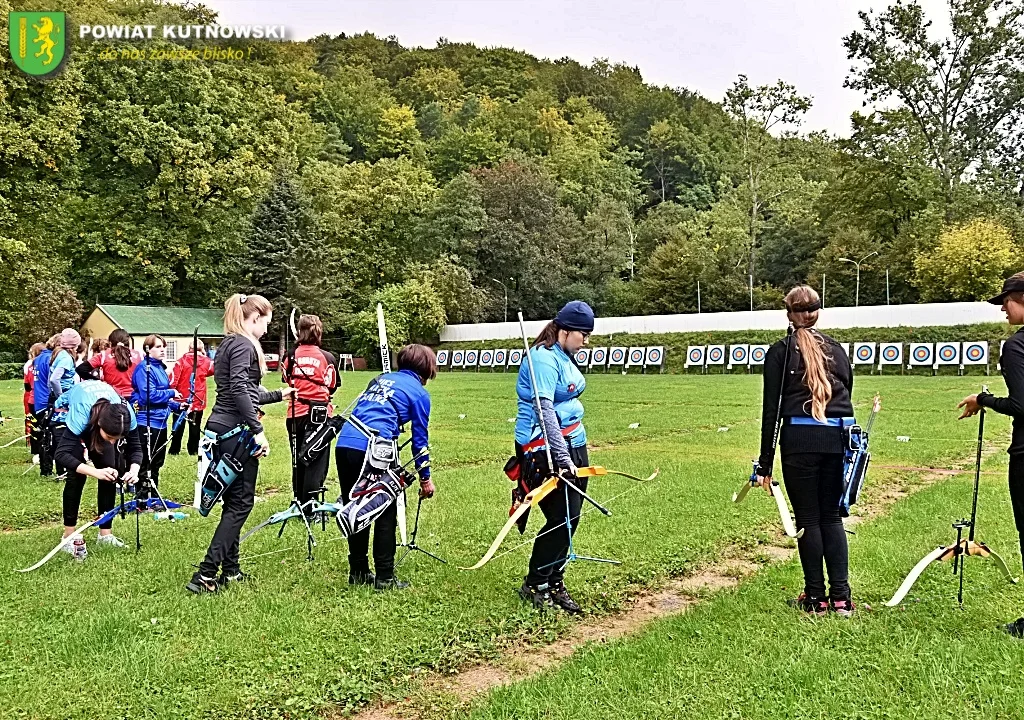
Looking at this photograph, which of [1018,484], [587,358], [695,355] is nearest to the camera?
[1018,484]

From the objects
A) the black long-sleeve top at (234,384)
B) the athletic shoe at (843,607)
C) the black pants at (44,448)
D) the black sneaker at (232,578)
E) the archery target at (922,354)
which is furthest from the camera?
the archery target at (922,354)

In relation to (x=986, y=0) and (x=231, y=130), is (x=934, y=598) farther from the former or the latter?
(x=986, y=0)

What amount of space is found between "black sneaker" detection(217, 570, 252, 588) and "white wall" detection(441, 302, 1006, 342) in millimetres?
21491

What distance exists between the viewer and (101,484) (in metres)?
6.34

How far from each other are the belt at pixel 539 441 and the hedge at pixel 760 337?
26.7 metres

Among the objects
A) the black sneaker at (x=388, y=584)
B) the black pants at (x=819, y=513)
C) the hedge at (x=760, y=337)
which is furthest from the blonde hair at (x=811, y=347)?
the hedge at (x=760, y=337)

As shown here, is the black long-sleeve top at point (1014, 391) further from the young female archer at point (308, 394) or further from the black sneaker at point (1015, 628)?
the young female archer at point (308, 394)

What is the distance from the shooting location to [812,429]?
4523mm

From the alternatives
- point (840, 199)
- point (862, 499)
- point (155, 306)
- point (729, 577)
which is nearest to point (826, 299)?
point (840, 199)

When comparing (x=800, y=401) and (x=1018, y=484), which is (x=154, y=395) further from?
(x=1018, y=484)

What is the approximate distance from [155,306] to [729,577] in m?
41.9

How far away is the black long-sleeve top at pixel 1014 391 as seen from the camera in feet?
13.5

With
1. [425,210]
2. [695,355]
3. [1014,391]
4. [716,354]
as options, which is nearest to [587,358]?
[695,355]

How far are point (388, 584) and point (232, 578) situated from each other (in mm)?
1046
